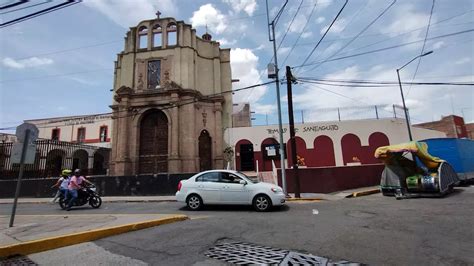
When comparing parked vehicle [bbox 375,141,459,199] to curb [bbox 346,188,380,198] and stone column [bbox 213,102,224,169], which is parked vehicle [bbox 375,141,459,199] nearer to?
curb [bbox 346,188,380,198]

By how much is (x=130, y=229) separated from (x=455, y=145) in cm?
1887

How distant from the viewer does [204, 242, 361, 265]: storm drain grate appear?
4641mm

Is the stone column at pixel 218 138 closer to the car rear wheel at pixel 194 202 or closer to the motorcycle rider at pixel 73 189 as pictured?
the motorcycle rider at pixel 73 189

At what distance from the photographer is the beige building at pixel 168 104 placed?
24.1 meters

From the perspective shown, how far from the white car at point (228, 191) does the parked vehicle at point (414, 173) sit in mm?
6859

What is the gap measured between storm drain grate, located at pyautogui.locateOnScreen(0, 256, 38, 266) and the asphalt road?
131 millimetres

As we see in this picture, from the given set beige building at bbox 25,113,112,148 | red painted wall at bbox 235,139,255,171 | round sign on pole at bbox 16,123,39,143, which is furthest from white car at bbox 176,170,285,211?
beige building at bbox 25,113,112,148

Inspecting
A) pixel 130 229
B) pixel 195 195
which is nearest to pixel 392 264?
pixel 130 229

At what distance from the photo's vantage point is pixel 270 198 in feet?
33.3

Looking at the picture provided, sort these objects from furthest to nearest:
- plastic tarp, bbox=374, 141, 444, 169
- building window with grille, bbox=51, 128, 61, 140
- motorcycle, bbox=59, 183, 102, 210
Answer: building window with grille, bbox=51, 128, 61, 140 < plastic tarp, bbox=374, 141, 444, 169 < motorcycle, bbox=59, 183, 102, 210

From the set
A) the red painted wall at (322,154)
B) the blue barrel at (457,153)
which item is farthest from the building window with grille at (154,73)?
the blue barrel at (457,153)

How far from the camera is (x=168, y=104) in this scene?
24719 mm

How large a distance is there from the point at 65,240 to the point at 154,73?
2239 centimetres

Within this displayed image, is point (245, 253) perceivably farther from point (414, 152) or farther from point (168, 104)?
point (168, 104)
